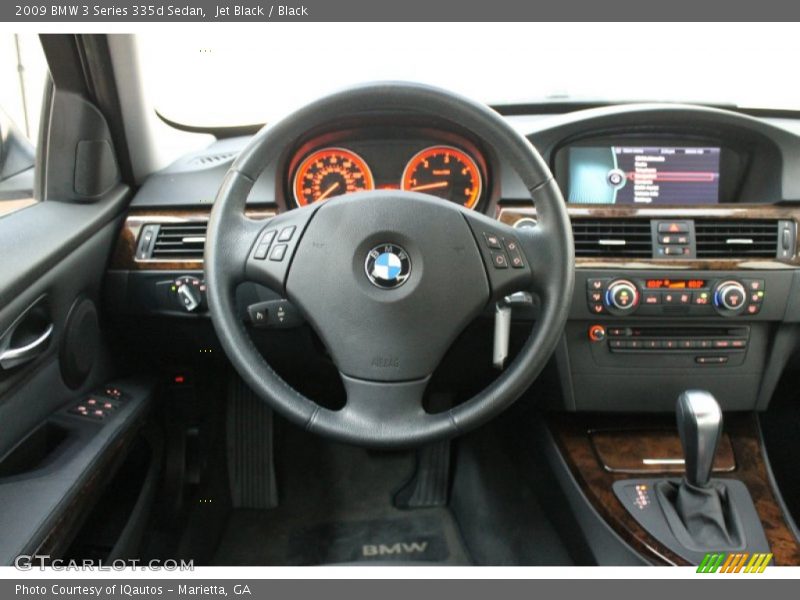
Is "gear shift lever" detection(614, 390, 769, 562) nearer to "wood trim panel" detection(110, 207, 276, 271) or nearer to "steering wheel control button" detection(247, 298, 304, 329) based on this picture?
"steering wheel control button" detection(247, 298, 304, 329)

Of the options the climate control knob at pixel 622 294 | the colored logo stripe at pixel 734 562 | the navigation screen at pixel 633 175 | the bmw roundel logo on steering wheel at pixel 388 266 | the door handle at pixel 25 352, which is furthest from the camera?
the navigation screen at pixel 633 175

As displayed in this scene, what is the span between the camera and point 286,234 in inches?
49.1

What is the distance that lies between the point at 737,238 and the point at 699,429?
509mm

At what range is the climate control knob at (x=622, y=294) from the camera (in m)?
1.63

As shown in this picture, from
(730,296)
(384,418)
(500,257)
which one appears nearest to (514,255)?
(500,257)

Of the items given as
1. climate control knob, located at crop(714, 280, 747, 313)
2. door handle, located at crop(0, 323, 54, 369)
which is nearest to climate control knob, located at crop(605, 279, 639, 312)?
climate control knob, located at crop(714, 280, 747, 313)

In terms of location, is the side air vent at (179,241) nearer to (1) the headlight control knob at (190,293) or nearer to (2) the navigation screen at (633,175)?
(1) the headlight control knob at (190,293)

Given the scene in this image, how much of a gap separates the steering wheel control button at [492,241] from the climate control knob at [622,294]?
1.67ft

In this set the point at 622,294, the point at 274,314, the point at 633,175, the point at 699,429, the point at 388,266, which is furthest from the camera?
the point at 633,175

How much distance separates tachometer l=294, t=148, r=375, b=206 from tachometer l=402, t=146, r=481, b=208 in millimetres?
116

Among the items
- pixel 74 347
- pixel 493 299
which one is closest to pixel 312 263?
pixel 493 299

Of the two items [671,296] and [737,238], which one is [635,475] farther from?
[737,238]

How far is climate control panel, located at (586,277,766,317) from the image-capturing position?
1640 millimetres

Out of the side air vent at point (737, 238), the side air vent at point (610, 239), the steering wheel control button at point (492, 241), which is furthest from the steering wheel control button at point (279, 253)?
the side air vent at point (737, 238)
